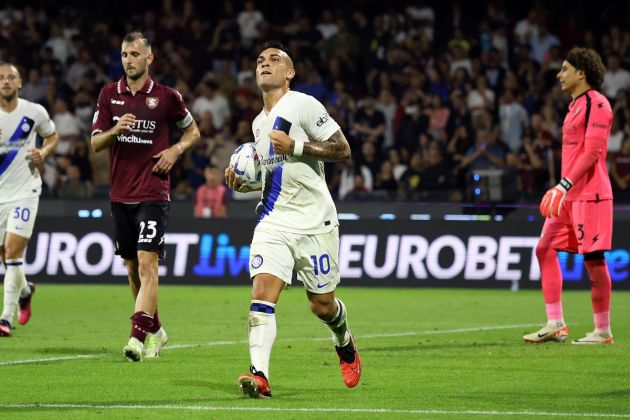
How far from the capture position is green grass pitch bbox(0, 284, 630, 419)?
7.75 metres

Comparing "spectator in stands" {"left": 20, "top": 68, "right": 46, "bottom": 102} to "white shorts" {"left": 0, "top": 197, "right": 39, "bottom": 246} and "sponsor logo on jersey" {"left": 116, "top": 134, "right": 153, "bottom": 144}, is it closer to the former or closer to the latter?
"white shorts" {"left": 0, "top": 197, "right": 39, "bottom": 246}

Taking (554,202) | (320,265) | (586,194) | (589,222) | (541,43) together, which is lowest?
(320,265)

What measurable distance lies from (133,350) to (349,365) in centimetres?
222

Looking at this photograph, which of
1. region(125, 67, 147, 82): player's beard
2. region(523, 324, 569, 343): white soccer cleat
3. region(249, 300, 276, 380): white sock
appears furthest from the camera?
region(523, 324, 569, 343): white soccer cleat

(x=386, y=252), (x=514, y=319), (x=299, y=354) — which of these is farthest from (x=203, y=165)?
(x=299, y=354)

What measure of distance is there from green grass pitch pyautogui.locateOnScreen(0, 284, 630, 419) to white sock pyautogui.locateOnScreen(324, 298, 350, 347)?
0.33 metres

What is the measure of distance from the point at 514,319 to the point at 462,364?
4.54 meters

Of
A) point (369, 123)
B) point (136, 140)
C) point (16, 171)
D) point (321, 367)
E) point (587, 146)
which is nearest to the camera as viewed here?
point (321, 367)

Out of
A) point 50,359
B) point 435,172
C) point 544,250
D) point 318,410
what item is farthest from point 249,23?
point 318,410

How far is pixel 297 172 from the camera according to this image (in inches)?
337

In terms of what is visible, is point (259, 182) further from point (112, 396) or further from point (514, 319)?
point (514, 319)

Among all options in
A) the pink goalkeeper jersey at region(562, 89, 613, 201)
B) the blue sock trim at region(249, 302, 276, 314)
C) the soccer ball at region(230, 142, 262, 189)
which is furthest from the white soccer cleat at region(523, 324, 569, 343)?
the blue sock trim at region(249, 302, 276, 314)

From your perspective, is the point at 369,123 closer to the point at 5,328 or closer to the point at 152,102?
the point at 5,328

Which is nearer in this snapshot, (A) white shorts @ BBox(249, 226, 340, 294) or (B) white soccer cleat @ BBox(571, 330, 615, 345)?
(A) white shorts @ BBox(249, 226, 340, 294)
